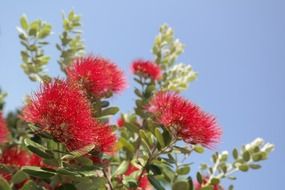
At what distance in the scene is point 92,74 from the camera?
2.26 metres

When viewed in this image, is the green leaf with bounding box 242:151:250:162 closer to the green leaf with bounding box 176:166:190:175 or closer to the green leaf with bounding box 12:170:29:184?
the green leaf with bounding box 176:166:190:175

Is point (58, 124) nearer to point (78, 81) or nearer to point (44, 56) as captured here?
point (78, 81)

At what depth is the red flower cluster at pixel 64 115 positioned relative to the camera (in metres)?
1.73

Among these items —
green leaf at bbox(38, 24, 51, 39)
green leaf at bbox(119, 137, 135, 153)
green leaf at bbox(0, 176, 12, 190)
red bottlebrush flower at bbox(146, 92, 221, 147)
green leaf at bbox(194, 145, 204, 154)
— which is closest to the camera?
green leaf at bbox(0, 176, 12, 190)

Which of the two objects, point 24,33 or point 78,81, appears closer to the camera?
point 78,81

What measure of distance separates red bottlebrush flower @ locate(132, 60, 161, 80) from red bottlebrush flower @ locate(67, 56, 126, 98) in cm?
75

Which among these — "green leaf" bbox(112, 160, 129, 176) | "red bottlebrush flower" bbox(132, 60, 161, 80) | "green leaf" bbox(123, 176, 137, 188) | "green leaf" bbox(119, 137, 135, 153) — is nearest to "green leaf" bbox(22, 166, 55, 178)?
"green leaf" bbox(123, 176, 137, 188)

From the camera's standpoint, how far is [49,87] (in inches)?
69.4

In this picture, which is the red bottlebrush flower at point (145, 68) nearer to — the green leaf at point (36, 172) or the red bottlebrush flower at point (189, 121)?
the red bottlebrush flower at point (189, 121)

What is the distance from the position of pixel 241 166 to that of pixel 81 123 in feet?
5.71

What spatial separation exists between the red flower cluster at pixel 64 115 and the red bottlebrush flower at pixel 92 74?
0.37m

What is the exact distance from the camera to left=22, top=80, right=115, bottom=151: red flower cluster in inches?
68.1

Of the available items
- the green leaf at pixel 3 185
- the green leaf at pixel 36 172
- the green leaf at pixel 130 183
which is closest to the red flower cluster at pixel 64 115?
the green leaf at pixel 36 172

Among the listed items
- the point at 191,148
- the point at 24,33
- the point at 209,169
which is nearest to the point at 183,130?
the point at 191,148
